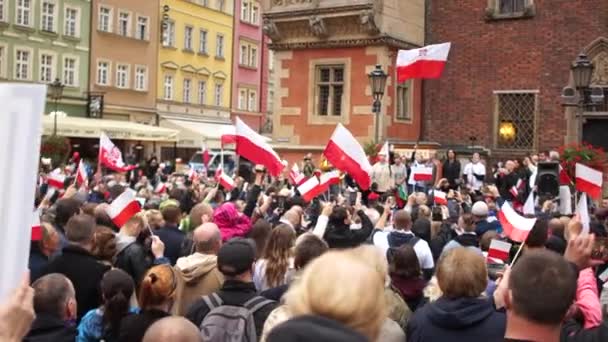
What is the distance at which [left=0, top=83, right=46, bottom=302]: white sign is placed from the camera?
271 centimetres

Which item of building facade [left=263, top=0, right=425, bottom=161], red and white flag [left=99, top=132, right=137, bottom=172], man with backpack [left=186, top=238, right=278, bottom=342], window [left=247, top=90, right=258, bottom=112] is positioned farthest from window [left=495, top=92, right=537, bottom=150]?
window [left=247, top=90, right=258, bottom=112]

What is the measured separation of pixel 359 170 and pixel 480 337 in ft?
24.5

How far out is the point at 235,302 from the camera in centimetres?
490

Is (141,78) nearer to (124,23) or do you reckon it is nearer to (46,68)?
(124,23)

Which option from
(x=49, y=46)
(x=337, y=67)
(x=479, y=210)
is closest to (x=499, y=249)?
(x=479, y=210)

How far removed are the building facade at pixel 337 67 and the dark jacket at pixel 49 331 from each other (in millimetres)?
20422

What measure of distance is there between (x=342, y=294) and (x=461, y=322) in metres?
2.04

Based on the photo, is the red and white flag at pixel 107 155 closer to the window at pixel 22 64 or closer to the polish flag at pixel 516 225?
the polish flag at pixel 516 225

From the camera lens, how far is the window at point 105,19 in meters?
44.4

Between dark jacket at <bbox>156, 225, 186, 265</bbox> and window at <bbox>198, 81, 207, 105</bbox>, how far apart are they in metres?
44.7

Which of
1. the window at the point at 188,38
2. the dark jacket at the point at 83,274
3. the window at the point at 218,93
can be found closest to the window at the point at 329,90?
the dark jacket at the point at 83,274

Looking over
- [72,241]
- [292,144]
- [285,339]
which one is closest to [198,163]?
[292,144]

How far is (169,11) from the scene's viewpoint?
49000 mm

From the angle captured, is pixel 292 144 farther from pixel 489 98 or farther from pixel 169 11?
pixel 169 11
